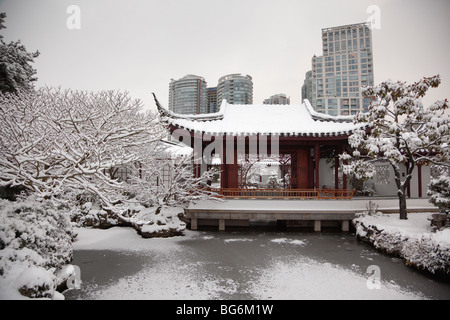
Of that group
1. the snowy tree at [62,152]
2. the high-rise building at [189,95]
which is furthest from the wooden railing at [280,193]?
the high-rise building at [189,95]

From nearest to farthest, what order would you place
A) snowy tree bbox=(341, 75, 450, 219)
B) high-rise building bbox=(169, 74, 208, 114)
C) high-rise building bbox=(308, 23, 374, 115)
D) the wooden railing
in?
snowy tree bbox=(341, 75, 450, 219), the wooden railing, high-rise building bbox=(308, 23, 374, 115), high-rise building bbox=(169, 74, 208, 114)

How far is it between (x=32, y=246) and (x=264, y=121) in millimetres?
10777

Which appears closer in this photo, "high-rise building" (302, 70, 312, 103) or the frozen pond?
the frozen pond

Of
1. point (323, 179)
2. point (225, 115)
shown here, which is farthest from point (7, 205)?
point (323, 179)

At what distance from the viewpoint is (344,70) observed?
249ft

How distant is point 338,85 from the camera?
76000 mm

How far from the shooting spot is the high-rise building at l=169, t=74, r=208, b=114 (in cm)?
7469

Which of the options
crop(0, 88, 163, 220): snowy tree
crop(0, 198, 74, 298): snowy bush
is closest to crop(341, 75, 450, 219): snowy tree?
crop(0, 88, 163, 220): snowy tree

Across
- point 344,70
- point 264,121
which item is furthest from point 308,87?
point 264,121

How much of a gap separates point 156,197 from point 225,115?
607cm

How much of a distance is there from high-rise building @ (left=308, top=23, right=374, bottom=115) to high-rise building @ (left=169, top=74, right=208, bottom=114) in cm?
3614

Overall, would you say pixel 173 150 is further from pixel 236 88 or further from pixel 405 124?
pixel 236 88

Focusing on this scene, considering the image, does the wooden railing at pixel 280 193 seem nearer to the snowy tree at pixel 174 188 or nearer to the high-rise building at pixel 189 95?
the snowy tree at pixel 174 188

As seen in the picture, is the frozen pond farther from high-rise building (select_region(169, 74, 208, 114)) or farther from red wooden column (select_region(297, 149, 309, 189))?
high-rise building (select_region(169, 74, 208, 114))
